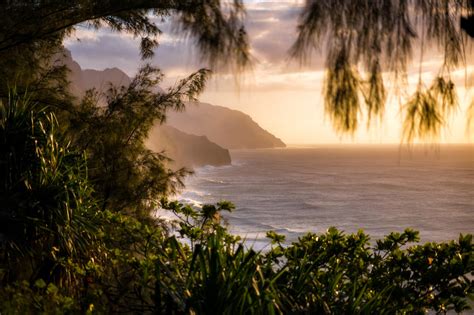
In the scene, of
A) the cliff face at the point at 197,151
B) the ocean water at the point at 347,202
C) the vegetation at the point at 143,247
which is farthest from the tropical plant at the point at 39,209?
the cliff face at the point at 197,151

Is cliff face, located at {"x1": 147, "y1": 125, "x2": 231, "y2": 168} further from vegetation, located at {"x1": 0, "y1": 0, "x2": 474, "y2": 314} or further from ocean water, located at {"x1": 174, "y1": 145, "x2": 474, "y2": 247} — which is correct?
vegetation, located at {"x1": 0, "y1": 0, "x2": 474, "y2": 314}

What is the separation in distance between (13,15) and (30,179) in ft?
8.89

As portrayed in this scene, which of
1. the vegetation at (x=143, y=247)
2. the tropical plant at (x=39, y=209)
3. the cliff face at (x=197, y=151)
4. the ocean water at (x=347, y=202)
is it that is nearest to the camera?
the vegetation at (x=143, y=247)

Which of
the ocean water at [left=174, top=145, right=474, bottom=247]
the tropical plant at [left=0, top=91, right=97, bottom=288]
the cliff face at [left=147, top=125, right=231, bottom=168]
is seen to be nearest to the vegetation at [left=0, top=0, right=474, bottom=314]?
the tropical plant at [left=0, top=91, right=97, bottom=288]

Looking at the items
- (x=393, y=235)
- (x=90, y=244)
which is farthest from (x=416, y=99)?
(x=90, y=244)

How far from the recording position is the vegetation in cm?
327

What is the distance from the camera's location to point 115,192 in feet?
42.2

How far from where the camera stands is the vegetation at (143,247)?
3.27 metres

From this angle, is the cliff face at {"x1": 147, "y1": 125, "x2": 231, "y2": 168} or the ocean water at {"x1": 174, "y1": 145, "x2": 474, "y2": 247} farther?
the cliff face at {"x1": 147, "y1": 125, "x2": 231, "y2": 168}

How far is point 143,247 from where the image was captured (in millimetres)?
5488

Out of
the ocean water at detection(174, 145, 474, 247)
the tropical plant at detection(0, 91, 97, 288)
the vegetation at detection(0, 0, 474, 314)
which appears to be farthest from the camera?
the ocean water at detection(174, 145, 474, 247)

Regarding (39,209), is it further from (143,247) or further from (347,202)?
(347,202)

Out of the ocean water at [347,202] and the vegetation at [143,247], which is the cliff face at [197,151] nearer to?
the ocean water at [347,202]

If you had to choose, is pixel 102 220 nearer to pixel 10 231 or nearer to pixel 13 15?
pixel 10 231
